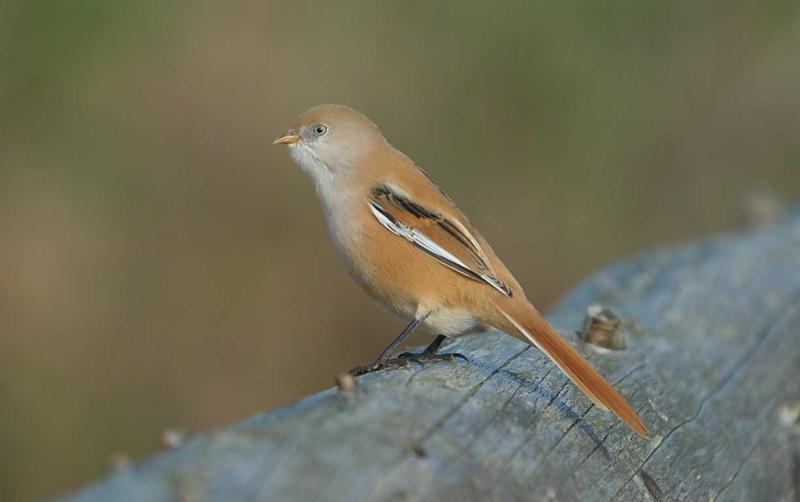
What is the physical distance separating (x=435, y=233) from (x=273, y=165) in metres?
5.01

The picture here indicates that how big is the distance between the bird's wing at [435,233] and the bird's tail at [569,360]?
248mm

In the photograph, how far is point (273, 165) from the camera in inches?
376

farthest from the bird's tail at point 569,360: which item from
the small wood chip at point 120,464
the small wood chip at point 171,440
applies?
the small wood chip at point 120,464

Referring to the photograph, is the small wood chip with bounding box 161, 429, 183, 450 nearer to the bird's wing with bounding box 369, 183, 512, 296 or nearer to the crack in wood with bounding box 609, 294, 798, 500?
the crack in wood with bounding box 609, 294, 798, 500

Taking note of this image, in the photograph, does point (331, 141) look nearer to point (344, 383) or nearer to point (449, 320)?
point (449, 320)

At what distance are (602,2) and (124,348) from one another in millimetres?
5523

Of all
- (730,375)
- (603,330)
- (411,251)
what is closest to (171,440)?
(411,251)

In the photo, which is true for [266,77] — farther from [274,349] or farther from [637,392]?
[637,392]

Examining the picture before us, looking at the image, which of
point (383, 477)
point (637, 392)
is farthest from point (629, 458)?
point (383, 477)

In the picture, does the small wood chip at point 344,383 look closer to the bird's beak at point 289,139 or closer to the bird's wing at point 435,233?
the bird's wing at point 435,233

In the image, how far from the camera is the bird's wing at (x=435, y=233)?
466 centimetres

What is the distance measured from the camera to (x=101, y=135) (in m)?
8.90

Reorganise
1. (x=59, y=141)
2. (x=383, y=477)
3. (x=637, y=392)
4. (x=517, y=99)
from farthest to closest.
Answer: (x=517, y=99)
(x=59, y=141)
(x=637, y=392)
(x=383, y=477)

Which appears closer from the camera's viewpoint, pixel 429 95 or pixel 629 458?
pixel 629 458
